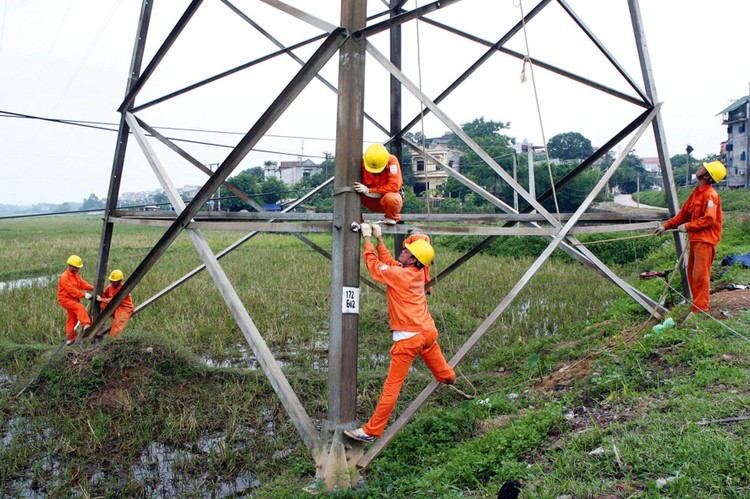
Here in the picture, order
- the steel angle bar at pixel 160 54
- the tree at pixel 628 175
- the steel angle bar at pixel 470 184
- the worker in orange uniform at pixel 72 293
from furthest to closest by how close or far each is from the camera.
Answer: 1. the tree at pixel 628 175
2. the worker in orange uniform at pixel 72 293
3. the steel angle bar at pixel 470 184
4. the steel angle bar at pixel 160 54

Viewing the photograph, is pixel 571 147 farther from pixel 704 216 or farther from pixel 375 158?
pixel 375 158

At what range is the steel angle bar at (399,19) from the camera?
15.3ft

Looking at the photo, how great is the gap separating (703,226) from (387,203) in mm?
3755

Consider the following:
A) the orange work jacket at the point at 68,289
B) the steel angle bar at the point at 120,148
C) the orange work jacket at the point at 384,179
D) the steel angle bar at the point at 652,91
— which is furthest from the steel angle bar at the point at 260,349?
the steel angle bar at the point at 652,91

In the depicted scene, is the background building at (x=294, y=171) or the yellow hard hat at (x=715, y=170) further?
the background building at (x=294, y=171)

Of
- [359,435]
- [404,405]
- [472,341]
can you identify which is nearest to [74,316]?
[404,405]

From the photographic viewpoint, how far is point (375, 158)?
15.8ft

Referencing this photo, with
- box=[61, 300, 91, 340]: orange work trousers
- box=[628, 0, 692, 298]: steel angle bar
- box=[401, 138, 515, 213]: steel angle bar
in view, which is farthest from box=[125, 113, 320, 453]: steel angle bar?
box=[628, 0, 692, 298]: steel angle bar

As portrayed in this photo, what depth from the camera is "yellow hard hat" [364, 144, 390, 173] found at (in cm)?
481

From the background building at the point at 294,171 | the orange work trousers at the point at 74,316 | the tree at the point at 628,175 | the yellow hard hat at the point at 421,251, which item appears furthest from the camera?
the background building at the point at 294,171

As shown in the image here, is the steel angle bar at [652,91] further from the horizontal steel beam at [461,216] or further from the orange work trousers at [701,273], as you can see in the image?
the horizontal steel beam at [461,216]

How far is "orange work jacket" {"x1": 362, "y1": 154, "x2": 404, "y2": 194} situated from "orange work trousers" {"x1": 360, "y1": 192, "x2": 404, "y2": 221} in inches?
2.5

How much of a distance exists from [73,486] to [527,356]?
5.26 m

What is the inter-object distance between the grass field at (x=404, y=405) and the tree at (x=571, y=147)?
143ft
